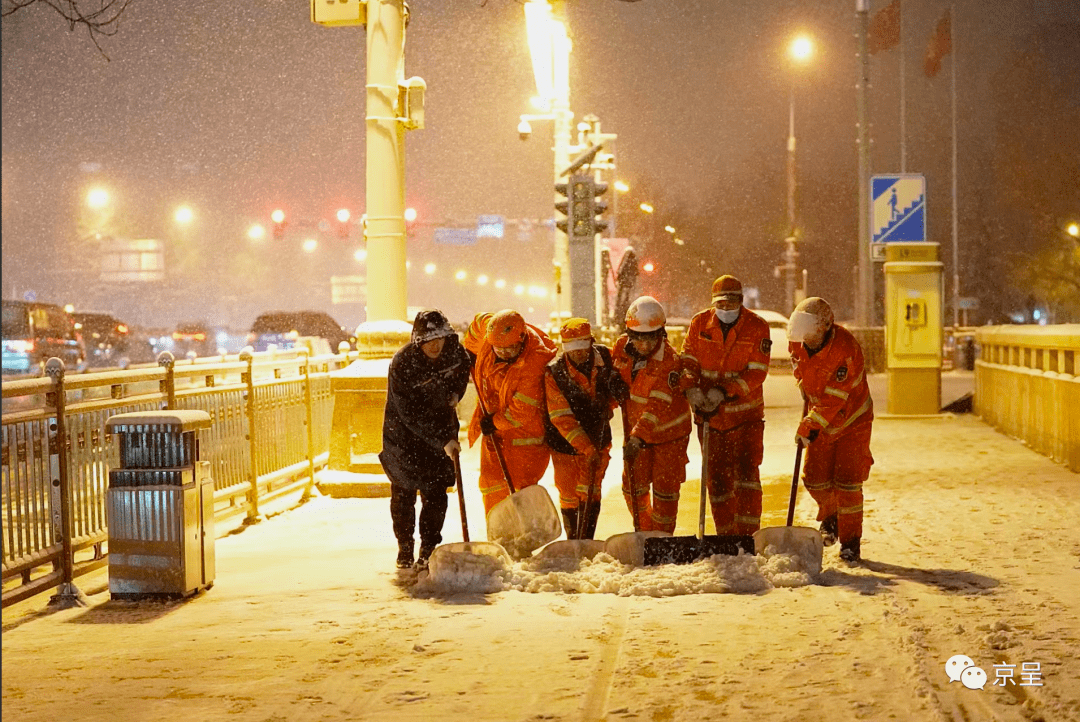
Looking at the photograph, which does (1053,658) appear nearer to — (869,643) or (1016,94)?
(869,643)

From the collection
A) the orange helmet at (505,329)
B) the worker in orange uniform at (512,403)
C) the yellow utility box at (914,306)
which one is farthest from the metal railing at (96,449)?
the yellow utility box at (914,306)

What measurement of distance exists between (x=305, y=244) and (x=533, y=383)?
6537 centimetres

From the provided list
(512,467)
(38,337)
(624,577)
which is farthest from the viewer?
(38,337)

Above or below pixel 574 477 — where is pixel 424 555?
below

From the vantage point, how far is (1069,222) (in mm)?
56281

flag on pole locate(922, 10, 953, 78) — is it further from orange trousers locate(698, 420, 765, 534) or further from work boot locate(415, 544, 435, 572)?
work boot locate(415, 544, 435, 572)

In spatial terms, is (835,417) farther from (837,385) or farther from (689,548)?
(689,548)

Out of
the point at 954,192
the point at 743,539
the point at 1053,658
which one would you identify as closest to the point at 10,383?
the point at 743,539

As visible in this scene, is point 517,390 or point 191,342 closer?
point 517,390

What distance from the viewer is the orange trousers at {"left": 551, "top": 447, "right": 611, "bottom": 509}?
869 cm

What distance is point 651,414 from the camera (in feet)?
27.4

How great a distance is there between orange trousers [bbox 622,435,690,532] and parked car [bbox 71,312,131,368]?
37.5 metres

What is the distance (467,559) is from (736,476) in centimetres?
198

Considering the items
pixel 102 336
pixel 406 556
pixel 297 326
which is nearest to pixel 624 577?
pixel 406 556
